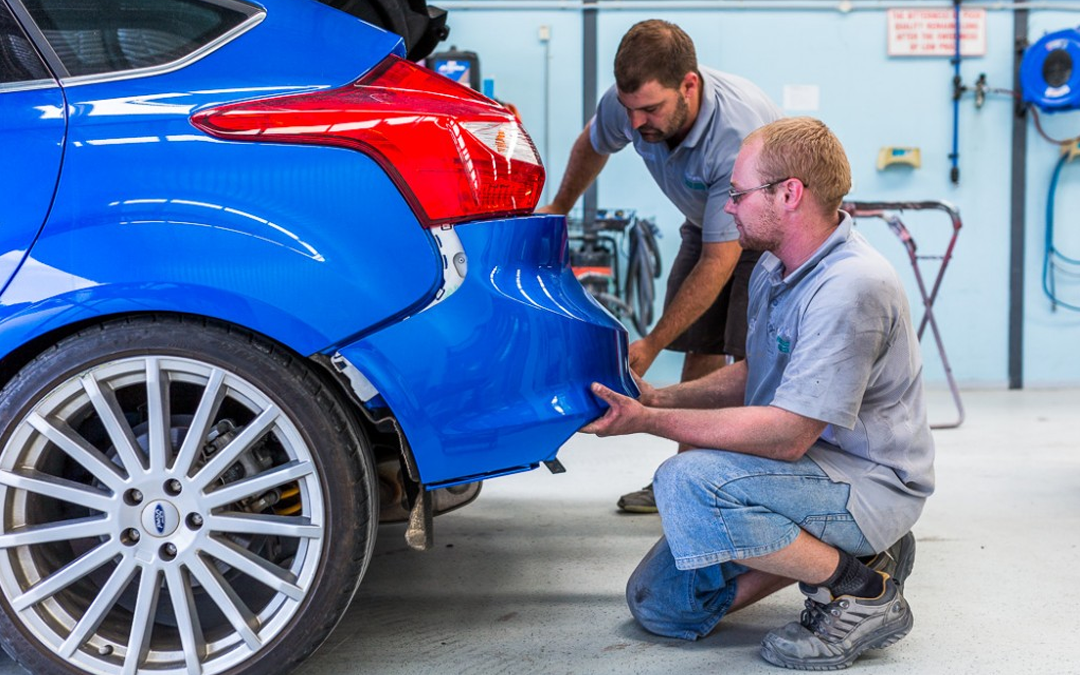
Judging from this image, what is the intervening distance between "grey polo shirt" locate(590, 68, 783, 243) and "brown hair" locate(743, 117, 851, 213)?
69 centimetres

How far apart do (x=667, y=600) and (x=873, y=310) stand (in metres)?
0.68

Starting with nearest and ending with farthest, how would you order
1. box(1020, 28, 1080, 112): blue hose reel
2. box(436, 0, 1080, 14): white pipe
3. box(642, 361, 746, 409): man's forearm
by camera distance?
box(642, 361, 746, 409): man's forearm → box(1020, 28, 1080, 112): blue hose reel → box(436, 0, 1080, 14): white pipe

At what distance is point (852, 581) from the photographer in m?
1.88

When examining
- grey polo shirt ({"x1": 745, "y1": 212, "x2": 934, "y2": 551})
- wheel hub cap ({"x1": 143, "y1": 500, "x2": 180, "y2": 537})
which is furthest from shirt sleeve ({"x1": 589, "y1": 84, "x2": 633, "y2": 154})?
wheel hub cap ({"x1": 143, "y1": 500, "x2": 180, "y2": 537})

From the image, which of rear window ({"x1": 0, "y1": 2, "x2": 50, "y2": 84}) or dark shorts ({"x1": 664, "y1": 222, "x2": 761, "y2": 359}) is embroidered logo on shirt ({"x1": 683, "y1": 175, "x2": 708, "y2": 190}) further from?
rear window ({"x1": 0, "y1": 2, "x2": 50, "y2": 84})

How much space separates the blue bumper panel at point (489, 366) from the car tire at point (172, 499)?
0.41 ft

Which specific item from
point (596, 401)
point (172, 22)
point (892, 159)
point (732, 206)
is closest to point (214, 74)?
point (172, 22)

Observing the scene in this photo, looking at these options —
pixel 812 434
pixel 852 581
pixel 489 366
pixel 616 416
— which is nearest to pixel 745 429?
pixel 812 434

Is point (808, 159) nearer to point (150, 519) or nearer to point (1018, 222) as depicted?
point (150, 519)

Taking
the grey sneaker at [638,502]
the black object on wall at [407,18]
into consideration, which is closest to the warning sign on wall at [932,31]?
the grey sneaker at [638,502]

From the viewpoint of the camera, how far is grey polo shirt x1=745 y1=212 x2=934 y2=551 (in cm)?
176

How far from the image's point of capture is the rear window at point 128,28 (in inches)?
62.6

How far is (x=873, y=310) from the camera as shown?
5.82ft

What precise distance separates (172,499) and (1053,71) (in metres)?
5.66
